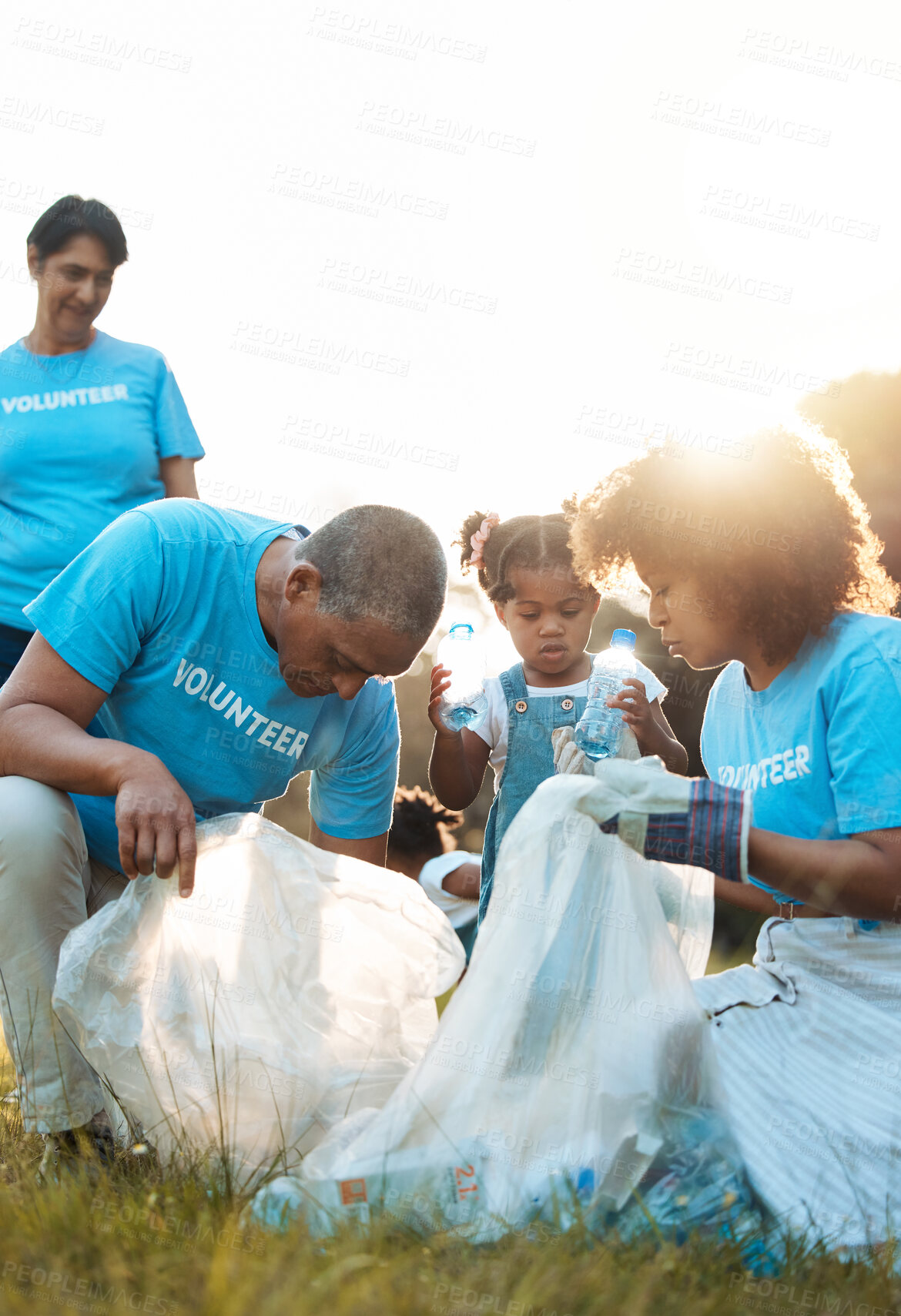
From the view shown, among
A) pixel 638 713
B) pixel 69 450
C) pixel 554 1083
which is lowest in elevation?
pixel 554 1083

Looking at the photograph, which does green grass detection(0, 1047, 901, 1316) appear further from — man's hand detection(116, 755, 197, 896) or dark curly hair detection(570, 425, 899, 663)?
dark curly hair detection(570, 425, 899, 663)

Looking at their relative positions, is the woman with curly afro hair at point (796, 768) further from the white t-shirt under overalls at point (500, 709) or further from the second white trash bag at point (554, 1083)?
the white t-shirt under overalls at point (500, 709)

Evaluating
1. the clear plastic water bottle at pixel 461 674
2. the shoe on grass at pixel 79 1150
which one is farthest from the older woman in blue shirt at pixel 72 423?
the shoe on grass at pixel 79 1150

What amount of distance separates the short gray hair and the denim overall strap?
106cm

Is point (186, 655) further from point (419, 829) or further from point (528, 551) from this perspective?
point (419, 829)

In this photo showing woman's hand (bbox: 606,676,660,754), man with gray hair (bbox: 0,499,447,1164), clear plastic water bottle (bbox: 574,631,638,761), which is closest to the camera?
man with gray hair (bbox: 0,499,447,1164)

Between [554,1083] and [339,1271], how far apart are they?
592 millimetres

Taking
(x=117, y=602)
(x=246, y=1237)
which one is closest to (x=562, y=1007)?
(x=246, y=1237)

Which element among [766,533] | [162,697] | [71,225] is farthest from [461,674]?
[71,225]

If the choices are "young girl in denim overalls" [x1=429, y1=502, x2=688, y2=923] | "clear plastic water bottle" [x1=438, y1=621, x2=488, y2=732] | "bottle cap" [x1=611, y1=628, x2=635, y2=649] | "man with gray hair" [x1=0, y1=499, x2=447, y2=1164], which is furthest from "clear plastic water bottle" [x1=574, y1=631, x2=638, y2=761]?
"man with gray hair" [x1=0, y1=499, x2=447, y2=1164]

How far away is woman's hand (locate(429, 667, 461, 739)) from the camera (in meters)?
3.14

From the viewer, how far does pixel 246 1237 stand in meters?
1.48

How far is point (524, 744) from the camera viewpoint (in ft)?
11.3

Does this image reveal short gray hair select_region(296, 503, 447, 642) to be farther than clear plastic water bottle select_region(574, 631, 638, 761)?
No
